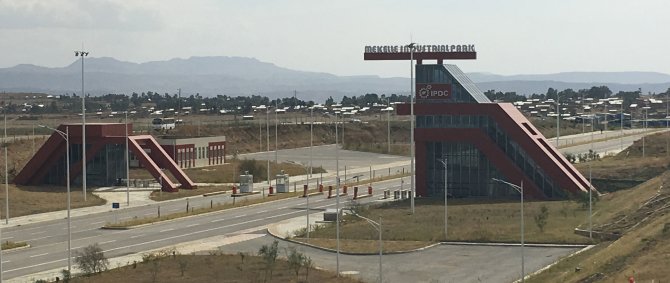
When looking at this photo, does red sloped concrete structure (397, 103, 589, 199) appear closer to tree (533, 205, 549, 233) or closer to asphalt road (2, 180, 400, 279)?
asphalt road (2, 180, 400, 279)

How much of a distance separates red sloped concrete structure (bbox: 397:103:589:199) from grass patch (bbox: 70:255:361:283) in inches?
1260

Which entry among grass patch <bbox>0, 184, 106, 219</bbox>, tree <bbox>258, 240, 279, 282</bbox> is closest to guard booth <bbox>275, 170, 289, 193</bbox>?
grass patch <bbox>0, 184, 106, 219</bbox>

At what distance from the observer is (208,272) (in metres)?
53.2

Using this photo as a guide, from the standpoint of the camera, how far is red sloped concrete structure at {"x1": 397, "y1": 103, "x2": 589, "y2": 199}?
82562mm

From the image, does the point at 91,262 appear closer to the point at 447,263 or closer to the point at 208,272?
the point at 208,272

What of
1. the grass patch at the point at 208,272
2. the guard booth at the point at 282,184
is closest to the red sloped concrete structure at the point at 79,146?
the guard booth at the point at 282,184

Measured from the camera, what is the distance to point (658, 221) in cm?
5528

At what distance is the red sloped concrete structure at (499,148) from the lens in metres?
82.6

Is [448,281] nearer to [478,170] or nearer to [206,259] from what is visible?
[206,259]

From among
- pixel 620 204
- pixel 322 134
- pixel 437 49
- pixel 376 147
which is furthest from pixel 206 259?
pixel 322 134

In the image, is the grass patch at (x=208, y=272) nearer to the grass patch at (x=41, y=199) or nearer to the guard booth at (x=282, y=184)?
the grass patch at (x=41, y=199)

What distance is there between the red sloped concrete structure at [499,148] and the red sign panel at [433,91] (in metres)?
1.15

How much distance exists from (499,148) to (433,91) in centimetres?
756

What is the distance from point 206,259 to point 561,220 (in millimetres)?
24165
